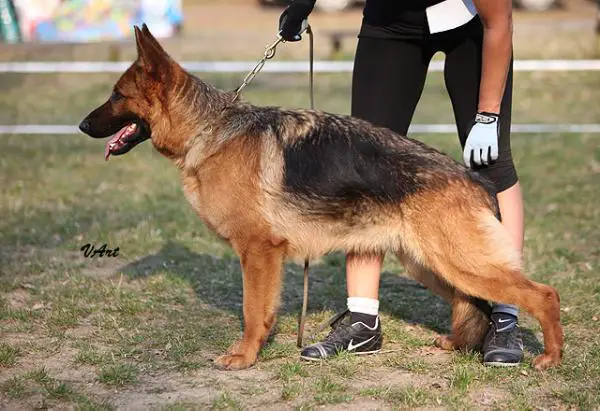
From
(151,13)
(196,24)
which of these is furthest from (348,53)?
(196,24)

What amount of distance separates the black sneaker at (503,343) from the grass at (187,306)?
7 centimetres

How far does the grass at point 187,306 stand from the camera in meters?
4.25

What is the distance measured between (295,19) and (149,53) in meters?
0.83

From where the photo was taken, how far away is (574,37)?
19406mm

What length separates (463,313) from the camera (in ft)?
15.4

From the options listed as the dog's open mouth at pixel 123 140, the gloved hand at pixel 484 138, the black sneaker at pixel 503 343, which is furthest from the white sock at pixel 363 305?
the dog's open mouth at pixel 123 140

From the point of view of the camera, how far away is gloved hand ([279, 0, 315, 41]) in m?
4.79

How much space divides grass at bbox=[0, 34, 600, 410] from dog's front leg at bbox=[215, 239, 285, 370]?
4.3 inches

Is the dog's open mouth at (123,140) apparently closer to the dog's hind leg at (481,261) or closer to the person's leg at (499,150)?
the dog's hind leg at (481,261)

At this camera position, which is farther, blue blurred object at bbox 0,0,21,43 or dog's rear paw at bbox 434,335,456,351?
blue blurred object at bbox 0,0,21,43

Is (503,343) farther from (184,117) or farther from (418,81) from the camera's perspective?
(184,117)

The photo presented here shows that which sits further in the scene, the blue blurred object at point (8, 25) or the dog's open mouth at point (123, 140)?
the blue blurred object at point (8, 25)

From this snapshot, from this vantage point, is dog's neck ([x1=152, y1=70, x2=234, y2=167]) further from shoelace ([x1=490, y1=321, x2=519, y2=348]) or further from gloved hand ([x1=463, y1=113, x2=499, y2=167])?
shoelace ([x1=490, y1=321, x2=519, y2=348])

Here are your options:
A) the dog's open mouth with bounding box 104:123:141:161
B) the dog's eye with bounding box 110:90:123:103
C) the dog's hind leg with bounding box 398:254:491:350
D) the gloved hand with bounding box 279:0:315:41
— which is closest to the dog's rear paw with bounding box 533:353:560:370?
the dog's hind leg with bounding box 398:254:491:350
